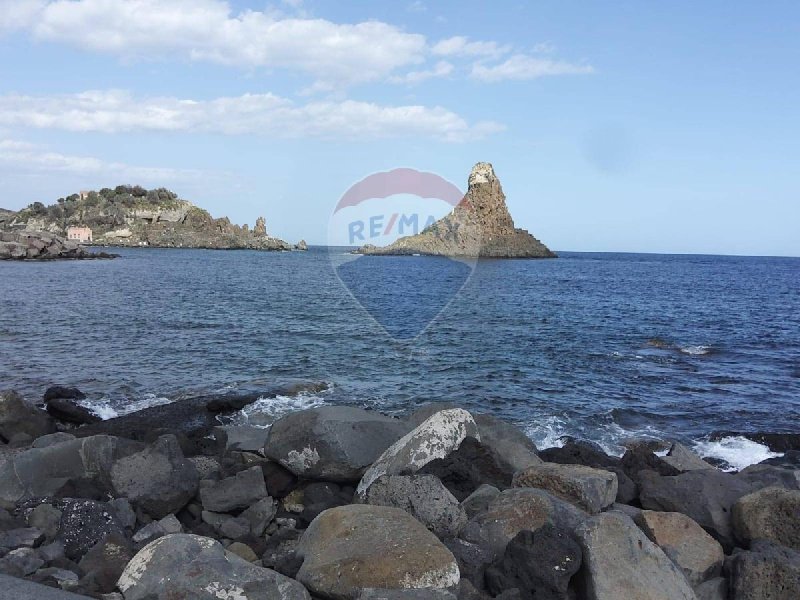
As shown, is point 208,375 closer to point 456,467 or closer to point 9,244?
point 456,467

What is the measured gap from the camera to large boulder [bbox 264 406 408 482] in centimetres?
1070

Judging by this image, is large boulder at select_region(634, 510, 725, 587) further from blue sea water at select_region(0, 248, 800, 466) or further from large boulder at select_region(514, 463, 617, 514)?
blue sea water at select_region(0, 248, 800, 466)


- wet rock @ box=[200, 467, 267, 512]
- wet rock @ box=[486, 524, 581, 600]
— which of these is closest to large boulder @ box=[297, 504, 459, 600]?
wet rock @ box=[486, 524, 581, 600]

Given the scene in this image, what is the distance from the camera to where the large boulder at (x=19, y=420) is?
15094 millimetres

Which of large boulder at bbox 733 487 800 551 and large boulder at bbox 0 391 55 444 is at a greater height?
large boulder at bbox 733 487 800 551

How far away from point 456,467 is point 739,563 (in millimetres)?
4168

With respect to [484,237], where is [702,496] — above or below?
below

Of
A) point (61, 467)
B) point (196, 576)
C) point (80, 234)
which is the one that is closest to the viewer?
point (196, 576)

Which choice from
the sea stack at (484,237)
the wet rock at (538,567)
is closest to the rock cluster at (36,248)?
the sea stack at (484,237)

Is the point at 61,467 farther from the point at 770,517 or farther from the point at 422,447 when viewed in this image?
the point at 770,517

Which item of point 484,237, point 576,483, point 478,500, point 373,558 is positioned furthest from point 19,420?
point 484,237

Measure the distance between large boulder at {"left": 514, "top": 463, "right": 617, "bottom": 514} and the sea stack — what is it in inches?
4548

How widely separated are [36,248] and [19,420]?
9992 cm

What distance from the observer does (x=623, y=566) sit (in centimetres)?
709
